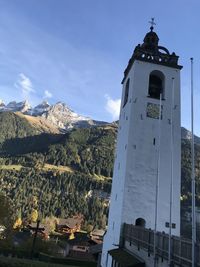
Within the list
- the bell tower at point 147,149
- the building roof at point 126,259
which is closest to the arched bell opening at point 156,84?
the bell tower at point 147,149

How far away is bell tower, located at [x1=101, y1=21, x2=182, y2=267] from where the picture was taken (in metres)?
36.1

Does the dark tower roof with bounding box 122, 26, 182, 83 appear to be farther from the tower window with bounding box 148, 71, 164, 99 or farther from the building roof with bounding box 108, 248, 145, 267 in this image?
the building roof with bounding box 108, 248, 145, 267

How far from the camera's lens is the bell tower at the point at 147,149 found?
36.1m

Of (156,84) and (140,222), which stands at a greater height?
(156,84)

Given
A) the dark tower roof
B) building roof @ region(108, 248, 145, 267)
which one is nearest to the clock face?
the dark tower roof

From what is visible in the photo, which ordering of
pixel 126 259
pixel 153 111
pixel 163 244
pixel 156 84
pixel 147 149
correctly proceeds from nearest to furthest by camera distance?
pixel 163 244, pixel 126 259, pixel 147 149, pixel 153 111, pixel 156 84

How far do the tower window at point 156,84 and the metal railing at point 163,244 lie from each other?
56.4ft

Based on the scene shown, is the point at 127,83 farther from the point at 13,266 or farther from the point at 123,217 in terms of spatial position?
the point at 13,266

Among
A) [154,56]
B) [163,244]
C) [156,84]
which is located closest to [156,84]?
[156,84]

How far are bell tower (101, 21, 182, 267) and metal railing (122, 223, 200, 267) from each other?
445 cm

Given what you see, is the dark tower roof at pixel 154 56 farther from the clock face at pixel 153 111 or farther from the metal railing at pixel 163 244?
the metal railing at pixel 163 244

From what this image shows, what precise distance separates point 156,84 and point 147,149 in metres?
9.48

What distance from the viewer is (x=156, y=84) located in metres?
43.3

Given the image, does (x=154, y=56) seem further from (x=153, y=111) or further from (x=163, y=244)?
(x=163, y=244)
